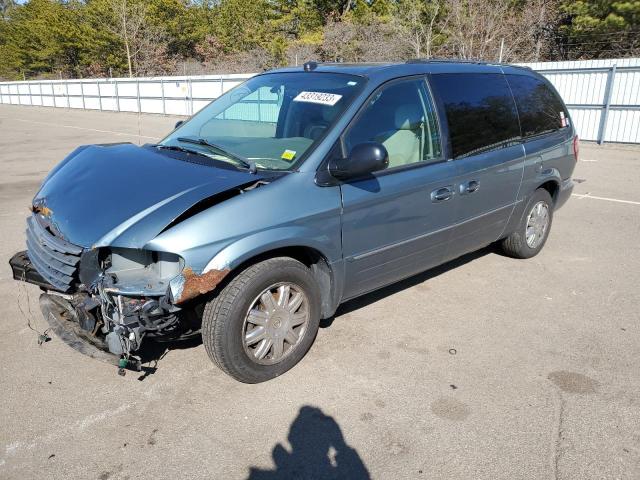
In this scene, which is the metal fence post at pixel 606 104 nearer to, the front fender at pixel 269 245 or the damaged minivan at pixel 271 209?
the damaged minivan at pixel 271 209

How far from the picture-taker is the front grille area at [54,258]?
294cm

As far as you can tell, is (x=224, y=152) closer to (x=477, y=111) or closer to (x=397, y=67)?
(x=397, y=67)

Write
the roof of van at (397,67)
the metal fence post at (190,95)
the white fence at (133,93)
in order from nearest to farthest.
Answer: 1. the roof of van at (397,67)
2. the white fence at (133,93)
3. the metal fence post at (190,95)

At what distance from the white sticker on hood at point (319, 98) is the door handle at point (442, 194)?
3.25 feet

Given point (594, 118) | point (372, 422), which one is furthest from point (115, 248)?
point (594, 118)

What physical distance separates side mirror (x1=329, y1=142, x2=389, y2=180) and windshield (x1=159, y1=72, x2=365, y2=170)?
0.23 metres

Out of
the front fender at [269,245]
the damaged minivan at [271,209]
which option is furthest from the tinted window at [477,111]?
the front fender at [269,245]

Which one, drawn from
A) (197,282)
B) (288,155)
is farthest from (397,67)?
(197,282)

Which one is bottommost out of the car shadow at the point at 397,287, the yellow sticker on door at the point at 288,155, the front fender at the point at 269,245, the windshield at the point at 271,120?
the car shadow at the point at 397,287

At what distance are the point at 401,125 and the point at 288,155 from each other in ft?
3.08

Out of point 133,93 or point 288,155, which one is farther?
point 133,93

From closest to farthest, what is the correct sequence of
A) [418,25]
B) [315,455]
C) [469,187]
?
1. [315,455]
2. [469,187]
3. [418,25]

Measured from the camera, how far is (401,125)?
3799 mm

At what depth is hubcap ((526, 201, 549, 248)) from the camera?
5.34m
